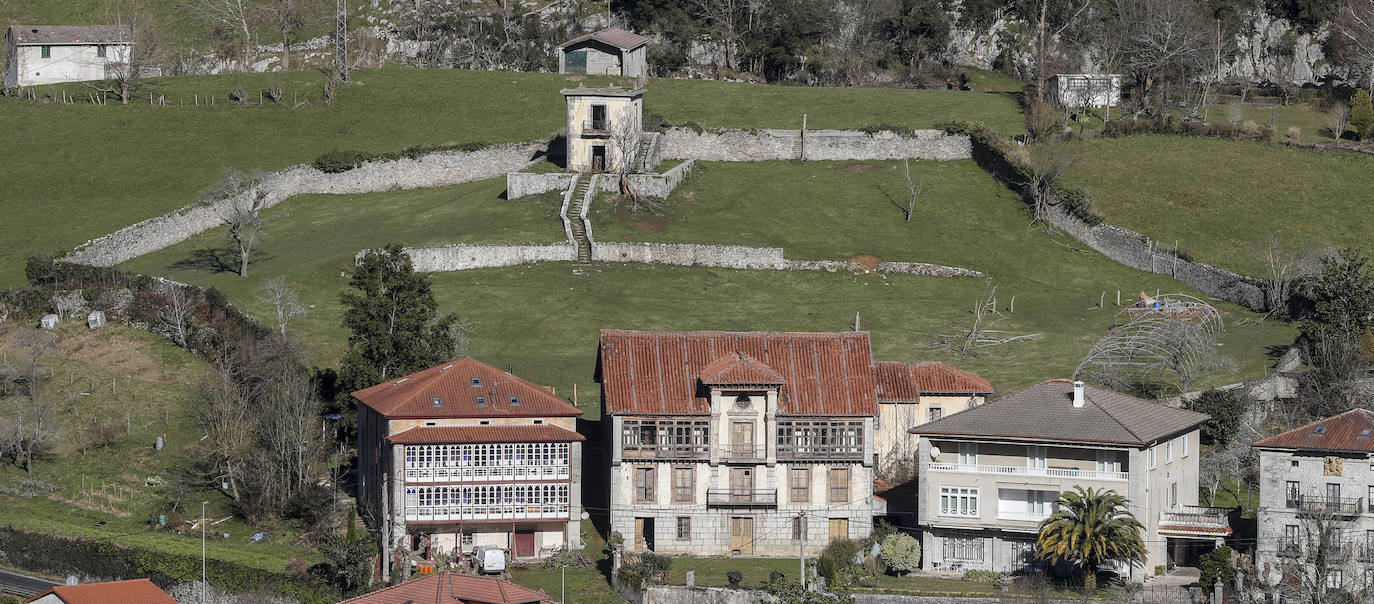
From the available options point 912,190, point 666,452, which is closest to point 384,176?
point 912,190

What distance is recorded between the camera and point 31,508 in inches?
3346

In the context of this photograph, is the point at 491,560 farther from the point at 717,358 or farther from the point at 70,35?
the point at 70,35

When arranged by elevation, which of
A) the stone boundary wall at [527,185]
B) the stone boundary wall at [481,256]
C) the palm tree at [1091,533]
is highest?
the stone boundary wall at [527,185]

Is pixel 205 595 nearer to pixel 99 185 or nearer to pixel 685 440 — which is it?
pixel 685 440

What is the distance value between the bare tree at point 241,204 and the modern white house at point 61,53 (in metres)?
30.5

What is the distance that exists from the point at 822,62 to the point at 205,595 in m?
95.4

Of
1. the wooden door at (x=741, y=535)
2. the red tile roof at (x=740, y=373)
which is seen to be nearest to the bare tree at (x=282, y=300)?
the red tile roof at (x=740, y=373)

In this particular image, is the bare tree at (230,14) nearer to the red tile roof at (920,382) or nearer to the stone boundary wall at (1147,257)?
the stone boundary wall at (1147,257)

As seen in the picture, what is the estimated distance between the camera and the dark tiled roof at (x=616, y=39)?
15062cm

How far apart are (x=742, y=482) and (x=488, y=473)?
10.4m

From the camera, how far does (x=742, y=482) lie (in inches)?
3322

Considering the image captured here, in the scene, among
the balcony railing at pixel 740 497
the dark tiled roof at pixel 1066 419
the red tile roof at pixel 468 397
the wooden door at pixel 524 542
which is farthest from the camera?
the balcony railing at pixel 740 497

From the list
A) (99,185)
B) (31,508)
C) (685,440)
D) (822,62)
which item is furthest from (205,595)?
(822,62)

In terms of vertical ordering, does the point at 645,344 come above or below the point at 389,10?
below
